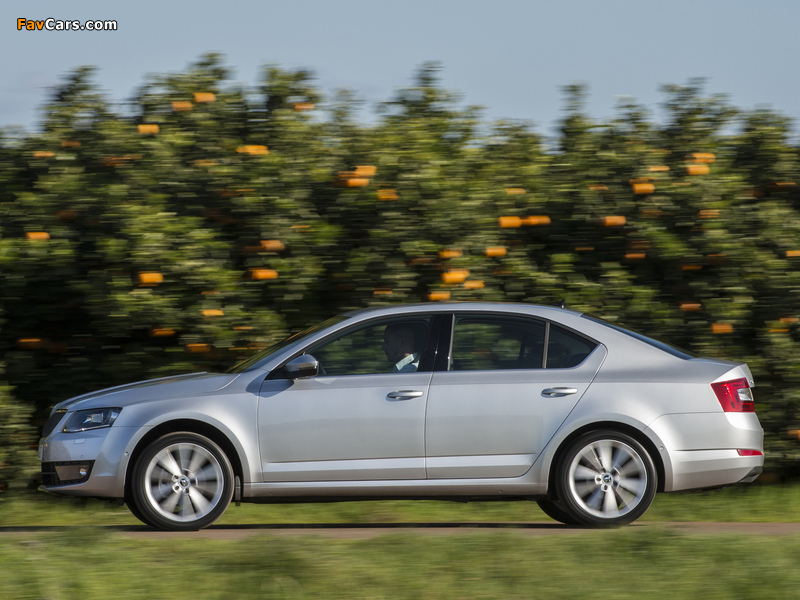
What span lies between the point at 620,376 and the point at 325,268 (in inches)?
117

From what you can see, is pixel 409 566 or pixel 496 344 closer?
pixel 409 566

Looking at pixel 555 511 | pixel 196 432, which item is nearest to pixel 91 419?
pixel 196 432

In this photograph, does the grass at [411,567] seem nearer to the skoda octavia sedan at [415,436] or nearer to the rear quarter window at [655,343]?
the skoda octavia sedan at [415,436]

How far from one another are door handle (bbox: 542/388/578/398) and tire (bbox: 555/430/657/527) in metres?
0.30

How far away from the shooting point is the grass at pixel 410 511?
805 cm

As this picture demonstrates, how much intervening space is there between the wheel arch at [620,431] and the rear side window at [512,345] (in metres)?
0.44

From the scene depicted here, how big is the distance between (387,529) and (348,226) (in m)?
2.78

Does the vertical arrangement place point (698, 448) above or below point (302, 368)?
below

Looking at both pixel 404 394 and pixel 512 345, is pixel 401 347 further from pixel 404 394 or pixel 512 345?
pixel 512 345

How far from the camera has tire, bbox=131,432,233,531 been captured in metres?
6.84

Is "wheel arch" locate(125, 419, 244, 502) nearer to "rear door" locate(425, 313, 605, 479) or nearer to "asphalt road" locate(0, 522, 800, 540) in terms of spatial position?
"asphalt road" locate(0, 522, 800, 540)

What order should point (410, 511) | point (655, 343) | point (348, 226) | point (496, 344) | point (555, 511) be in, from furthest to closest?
point (348, 226) < point (410, 511) < point (555, 511) < point (655, 343) < point (496, 344)

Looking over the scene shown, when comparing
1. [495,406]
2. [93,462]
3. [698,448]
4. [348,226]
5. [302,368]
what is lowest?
[93,462]

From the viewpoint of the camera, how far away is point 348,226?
895cm
